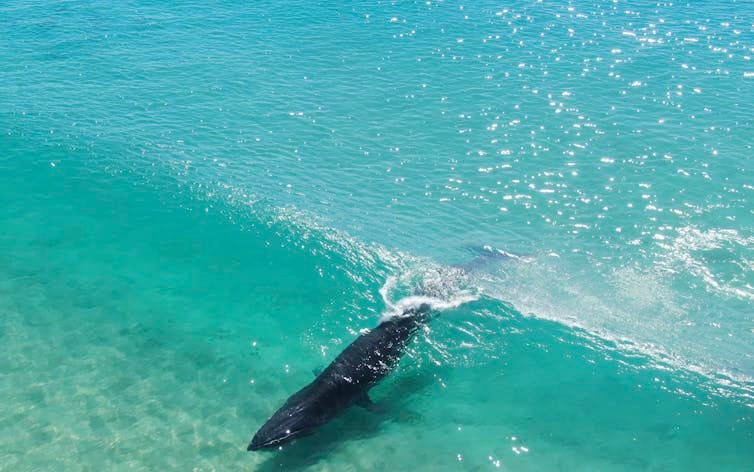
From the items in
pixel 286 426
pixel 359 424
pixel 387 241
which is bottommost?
pixel 359 424

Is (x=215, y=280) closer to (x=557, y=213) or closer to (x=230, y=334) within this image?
(x=230, y=334)

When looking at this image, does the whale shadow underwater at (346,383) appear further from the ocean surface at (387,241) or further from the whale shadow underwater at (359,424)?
the ocean surface at (387,241)

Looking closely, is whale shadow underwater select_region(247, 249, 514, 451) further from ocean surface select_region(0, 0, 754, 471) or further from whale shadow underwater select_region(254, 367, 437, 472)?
ocean surface select_region(0, 0, 754, 471)

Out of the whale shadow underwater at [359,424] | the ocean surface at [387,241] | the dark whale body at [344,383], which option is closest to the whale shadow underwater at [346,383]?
the dark whale body at [344,383]

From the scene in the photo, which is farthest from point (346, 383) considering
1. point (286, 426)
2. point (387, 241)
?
point (387, 241)

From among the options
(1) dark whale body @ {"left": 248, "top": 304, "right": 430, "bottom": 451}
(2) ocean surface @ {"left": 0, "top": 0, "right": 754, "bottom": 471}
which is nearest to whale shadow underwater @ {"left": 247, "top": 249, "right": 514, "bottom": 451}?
(1) dark whale body @ {"left": 248, "top": 304, "right": 430, "bottom": 451}

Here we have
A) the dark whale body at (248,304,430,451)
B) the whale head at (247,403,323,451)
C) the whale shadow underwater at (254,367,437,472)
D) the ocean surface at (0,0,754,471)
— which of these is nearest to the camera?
the whale head at (247,403,323,451)

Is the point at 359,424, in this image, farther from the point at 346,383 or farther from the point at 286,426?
the point at 286,426
